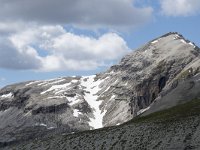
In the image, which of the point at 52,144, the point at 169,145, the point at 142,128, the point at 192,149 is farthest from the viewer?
the point at 52,144

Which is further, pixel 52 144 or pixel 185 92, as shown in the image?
pixel 185 92

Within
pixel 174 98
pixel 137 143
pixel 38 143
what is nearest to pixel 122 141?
pixel 137 143

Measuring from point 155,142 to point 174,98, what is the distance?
106 metres

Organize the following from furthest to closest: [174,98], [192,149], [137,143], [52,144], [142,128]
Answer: [174,98]
[52,144]
[142,128]
[137,143]
[192,149]

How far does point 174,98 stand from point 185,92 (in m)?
9.40

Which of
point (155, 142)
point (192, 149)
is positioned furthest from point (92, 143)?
point (192, 149)

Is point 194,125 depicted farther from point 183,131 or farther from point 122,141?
point 122,141

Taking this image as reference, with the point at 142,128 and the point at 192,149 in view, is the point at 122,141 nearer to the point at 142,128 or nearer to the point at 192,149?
the point at 142,128

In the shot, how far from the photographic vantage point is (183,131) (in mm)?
78688

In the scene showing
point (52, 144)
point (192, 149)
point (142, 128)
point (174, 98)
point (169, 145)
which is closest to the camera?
point (192, 149)

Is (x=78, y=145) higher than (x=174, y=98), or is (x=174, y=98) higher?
(x=174, y=98)

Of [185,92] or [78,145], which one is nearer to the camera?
[78,145]

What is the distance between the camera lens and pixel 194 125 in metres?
79.8

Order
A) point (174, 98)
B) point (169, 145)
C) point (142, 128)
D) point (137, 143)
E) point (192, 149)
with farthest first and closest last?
point (174, 98)
point (142, 128)
point (137, 143)
point (169, 145)
point (192, 149)
